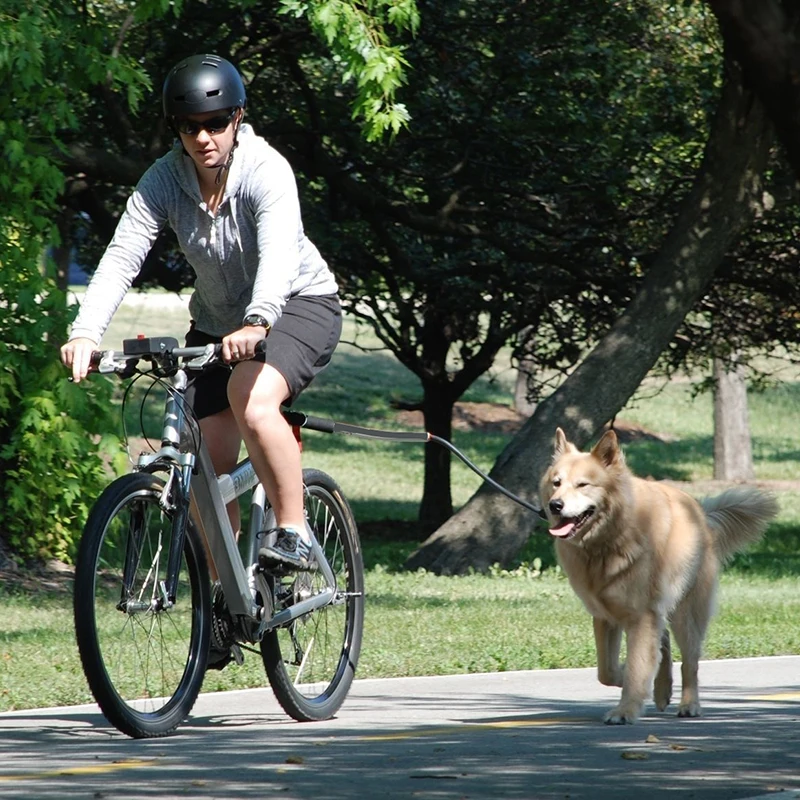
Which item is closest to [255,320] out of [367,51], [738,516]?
[738,516]

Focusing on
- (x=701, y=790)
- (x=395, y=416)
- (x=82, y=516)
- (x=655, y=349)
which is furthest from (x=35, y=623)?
(x=395, y=416)

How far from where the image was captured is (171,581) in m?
5.49

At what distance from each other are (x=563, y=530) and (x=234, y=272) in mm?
1897

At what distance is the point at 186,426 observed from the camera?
5.57 m

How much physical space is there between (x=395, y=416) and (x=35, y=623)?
29739mm

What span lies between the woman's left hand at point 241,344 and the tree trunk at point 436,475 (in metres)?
16.5

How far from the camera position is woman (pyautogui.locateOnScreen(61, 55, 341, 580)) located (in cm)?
552

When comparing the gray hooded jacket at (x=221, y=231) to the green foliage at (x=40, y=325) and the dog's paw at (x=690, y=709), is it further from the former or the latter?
the green foliage at (x=40, y=325)

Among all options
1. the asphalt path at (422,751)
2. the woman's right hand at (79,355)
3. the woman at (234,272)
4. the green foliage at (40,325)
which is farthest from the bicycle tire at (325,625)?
the green foliage at (40,325)

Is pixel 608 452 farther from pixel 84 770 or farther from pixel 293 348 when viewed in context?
pixel 84 770

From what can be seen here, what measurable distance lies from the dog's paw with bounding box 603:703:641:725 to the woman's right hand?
8.40 feet

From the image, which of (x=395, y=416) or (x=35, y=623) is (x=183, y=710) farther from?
(x=395, y=416)

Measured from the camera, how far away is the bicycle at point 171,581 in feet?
17.3

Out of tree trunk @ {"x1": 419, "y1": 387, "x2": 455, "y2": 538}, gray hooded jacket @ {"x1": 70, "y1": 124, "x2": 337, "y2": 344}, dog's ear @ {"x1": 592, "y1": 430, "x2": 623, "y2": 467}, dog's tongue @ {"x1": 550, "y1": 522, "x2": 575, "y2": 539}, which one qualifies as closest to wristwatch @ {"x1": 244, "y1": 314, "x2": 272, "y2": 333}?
gray hooded jacket @ {"x1": 70, "y1": 124, "x2": 337, "y2": 344}
